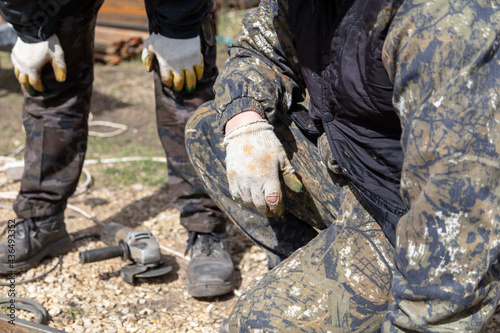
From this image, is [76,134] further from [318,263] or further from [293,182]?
[318,263]

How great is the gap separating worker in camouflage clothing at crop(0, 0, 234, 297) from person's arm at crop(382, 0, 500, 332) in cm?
134

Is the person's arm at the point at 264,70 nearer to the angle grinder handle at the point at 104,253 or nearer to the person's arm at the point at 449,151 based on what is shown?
the person's arm at the point at 449,151

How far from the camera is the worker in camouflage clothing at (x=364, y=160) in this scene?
1250mm

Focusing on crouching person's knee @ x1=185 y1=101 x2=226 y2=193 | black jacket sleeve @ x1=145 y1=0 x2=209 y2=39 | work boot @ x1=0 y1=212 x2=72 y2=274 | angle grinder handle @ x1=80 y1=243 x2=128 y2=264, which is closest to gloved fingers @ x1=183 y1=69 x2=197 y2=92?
black jacket sleeve @ x1=145 y1=0 x2=209 y2=39

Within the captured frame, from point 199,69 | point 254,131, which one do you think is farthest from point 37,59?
point 254,131

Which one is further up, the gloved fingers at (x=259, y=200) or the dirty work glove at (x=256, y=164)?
the dirty work glove at (x=256, y=164)

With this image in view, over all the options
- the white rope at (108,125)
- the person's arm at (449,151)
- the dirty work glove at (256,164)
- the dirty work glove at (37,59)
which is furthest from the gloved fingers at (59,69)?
the white rope at (108,125)

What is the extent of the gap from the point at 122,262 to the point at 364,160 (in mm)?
1553

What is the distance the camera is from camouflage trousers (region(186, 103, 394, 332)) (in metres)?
1.71

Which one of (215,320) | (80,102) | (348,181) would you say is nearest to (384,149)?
(348,181)

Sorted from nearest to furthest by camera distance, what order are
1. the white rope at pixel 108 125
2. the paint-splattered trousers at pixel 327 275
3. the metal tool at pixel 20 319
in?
the paint-splattered trousers at pixel 327 275 → the metal tool at pixel 20 319 → the white rope at pixel 108 125

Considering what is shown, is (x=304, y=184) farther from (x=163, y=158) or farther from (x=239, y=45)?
(x=163, y=158)

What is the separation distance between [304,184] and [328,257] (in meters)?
0.34

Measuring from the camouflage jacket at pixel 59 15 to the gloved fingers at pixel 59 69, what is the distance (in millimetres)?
118
